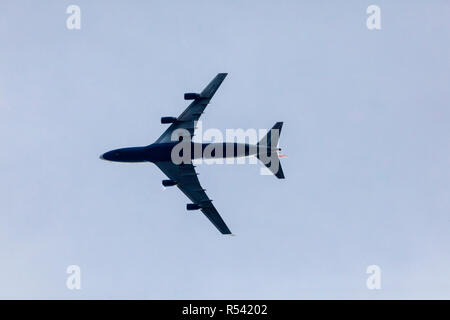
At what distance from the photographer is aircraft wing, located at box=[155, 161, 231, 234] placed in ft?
332

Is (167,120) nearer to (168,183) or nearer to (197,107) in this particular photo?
(197,107)

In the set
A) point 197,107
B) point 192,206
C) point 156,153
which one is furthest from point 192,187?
point 197,107

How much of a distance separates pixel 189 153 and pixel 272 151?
11.0 m

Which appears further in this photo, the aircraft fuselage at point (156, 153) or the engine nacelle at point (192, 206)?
the engine nacelle at point (192, 206)

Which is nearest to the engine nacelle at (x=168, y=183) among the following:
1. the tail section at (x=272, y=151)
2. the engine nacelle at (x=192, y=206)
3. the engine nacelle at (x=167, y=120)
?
the engine nacelle at (x=192, y=206)

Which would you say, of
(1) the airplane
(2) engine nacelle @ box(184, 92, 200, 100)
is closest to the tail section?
(1) the airplane

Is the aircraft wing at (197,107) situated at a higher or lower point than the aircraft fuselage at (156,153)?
higher

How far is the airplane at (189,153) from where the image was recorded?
97688 millimetres

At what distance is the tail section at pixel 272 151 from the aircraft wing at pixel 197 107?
31.1ft

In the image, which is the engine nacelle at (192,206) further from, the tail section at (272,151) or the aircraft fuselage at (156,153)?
the tail section at (272,151)

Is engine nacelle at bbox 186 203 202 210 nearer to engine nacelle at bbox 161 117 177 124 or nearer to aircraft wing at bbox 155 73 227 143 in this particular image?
aircraft wing at bbox 155 73 227 143
